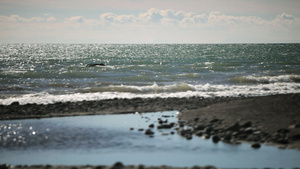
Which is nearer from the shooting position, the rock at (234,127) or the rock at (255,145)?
the rock at (255,145)

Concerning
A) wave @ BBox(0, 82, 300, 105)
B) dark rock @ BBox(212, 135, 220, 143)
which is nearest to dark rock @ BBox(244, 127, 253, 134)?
dark rock @ BBox(212, 135, 220, 143)

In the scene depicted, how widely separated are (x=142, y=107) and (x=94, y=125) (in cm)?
464

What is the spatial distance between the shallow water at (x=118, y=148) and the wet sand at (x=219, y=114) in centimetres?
80

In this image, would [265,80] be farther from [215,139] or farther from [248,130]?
[215,139]

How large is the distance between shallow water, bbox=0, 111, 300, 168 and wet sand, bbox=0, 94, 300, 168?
31.5 inches

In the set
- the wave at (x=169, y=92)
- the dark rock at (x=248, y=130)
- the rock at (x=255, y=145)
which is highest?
the dark rock at (x=248, y=130)

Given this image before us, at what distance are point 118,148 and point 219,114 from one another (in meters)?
5.71

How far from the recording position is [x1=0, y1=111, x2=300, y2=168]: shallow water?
Result: 33.6 feet

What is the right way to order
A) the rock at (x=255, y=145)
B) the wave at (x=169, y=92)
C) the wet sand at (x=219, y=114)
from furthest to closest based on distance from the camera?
the wave at (x=169, y=92) < the wet sand at (x=219, y=114) < the rock at (x=255, y=145)

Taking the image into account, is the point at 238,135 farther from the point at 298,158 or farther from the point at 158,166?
the point at 158,166

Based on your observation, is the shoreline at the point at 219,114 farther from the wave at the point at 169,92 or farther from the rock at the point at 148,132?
the wave at the point at 169,92

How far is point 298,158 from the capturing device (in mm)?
10273

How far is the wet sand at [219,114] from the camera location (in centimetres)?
1238

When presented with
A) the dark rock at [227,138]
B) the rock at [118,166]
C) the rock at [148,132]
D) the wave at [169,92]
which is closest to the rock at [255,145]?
the dark rock at [227,138]
